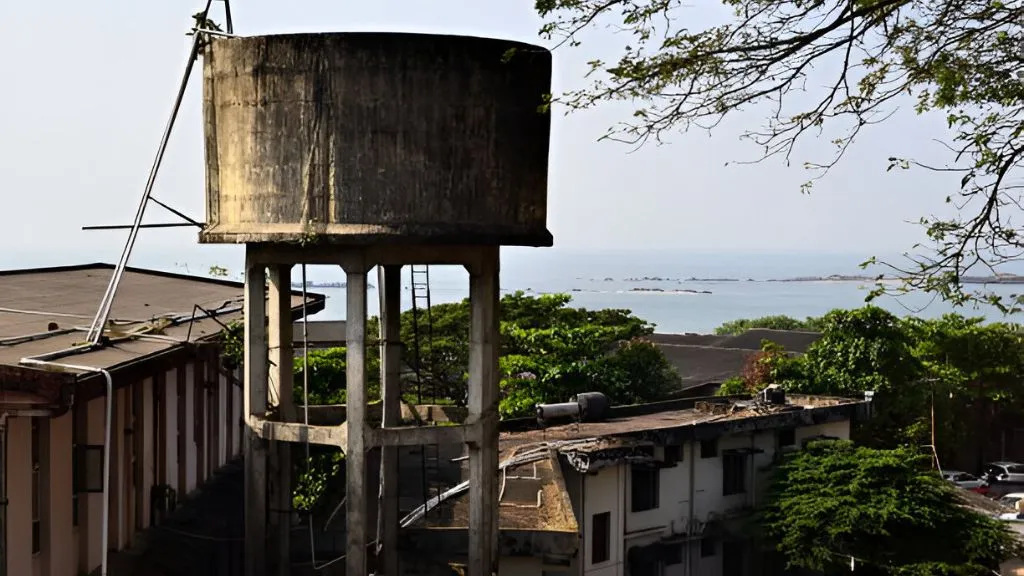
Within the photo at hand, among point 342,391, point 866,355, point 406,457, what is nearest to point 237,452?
point 406,457

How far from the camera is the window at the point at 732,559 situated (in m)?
36.8

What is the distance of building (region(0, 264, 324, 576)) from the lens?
12.9m

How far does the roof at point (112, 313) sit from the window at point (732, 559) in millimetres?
15025

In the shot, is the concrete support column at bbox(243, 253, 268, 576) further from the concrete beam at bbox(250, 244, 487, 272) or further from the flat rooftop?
the flat rooftop

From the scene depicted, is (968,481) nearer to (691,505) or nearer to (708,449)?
(708,449)

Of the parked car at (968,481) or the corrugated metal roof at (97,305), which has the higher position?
the corrugated metal roof at (97,305)

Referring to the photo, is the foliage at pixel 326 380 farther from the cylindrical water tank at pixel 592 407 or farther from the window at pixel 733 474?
the window at pixel 733 474

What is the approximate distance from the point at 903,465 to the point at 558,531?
35.4 ft

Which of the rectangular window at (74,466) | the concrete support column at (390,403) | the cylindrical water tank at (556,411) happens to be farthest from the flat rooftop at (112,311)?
the cylindrical water tank at (556,411)

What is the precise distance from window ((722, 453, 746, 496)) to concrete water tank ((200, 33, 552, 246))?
20.3 meters

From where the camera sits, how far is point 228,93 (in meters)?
17.8

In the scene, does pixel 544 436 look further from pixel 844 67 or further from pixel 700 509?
pixel 844 67

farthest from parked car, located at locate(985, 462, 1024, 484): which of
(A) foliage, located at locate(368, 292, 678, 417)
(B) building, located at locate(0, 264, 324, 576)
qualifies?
(B) building, located at locate(0, 264, 324, 576)

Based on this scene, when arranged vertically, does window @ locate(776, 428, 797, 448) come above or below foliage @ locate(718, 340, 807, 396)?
below
